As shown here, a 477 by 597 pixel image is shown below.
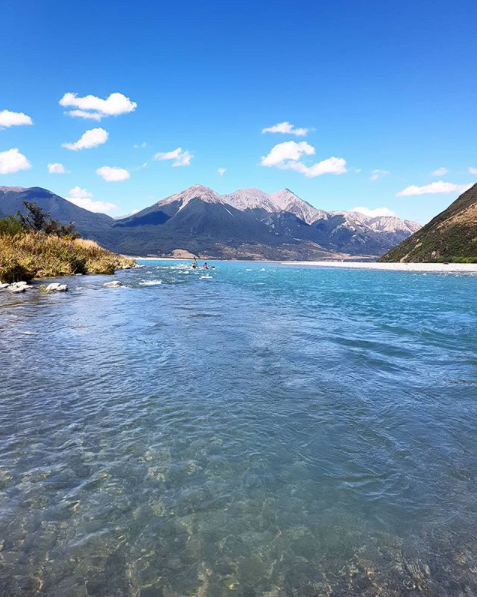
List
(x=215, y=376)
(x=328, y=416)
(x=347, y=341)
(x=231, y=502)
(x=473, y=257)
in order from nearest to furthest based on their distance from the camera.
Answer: (x=231, y=502), (x=328, y=416), (x=215, y=376), (x=347, y=341), (x=473, y=257)

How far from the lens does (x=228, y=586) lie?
14.2 feet

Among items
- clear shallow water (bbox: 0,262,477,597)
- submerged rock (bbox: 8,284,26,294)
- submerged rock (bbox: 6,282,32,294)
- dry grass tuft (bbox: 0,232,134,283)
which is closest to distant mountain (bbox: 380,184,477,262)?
dry grass tuft (bbox: 0,232,134,283)

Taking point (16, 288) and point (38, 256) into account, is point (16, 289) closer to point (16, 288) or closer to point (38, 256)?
point (16, 288)

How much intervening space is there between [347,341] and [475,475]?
1131 cm

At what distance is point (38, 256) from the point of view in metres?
49.8

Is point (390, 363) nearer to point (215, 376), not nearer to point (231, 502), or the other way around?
point (215, 376)

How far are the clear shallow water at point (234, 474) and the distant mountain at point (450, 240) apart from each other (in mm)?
154440

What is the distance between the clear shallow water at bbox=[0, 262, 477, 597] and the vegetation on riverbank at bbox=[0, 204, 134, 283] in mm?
28182

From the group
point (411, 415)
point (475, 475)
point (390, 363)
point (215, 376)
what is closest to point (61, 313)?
point (215, 376)

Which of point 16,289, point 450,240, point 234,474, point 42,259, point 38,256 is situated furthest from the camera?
point 450,240

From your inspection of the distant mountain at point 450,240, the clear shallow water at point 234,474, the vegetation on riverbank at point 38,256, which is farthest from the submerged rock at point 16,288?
the distant mountain at point 450,240

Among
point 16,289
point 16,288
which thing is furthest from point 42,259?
point 16,289

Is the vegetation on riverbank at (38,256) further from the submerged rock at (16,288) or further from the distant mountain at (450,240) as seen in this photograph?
the distant mountain at (450,240)

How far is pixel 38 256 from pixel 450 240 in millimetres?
170268
